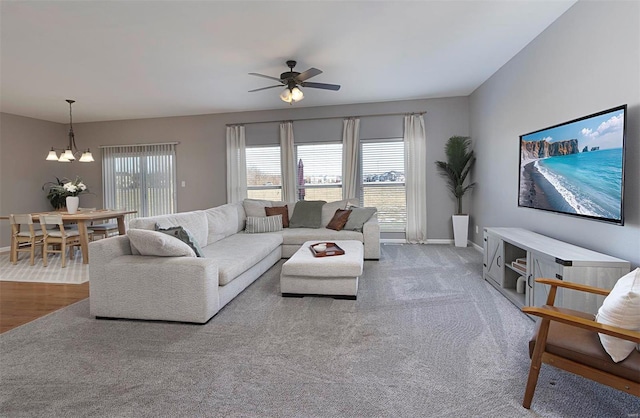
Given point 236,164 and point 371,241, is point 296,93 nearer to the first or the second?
point 371,241

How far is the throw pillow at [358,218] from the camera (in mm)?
5109

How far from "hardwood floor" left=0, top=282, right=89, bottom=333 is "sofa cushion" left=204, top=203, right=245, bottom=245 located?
4.94ft

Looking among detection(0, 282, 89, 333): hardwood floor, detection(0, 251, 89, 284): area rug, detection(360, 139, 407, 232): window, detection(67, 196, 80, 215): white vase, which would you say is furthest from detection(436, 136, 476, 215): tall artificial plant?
detection(67, 196, 80, 215): white vase

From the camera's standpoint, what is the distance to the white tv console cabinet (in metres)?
2.22

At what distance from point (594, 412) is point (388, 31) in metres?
3.35

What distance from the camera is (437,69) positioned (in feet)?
14.6

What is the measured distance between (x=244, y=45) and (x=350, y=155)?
3.06 metres

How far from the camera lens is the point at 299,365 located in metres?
2.05

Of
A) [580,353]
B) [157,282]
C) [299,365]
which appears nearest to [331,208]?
[157,282]

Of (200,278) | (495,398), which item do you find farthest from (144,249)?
(495,398)

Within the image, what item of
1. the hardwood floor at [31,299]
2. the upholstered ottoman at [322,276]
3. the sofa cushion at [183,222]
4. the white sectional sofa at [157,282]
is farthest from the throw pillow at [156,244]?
the hardwood floor at [31,299]

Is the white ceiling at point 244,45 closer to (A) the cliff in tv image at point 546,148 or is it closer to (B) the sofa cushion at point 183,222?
(A) the cliff in tv image at point 546,148

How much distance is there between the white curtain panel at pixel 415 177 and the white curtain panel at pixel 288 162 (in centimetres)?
215

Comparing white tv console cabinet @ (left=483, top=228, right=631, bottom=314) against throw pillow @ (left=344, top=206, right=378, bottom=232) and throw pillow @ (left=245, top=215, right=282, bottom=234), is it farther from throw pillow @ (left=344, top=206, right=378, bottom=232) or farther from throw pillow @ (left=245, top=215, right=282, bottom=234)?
throw pillow @ (left=245, top=215, right=282, bottom=234)
